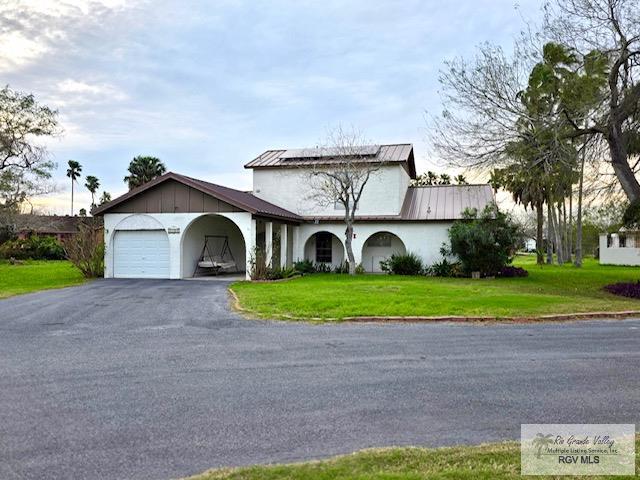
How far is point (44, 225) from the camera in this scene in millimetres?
46875

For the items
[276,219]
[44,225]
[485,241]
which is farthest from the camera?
[44,225]

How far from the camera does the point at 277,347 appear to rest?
834 centimetres

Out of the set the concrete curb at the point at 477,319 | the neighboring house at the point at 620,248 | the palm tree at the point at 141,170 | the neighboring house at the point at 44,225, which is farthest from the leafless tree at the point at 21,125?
the neighboring house at the point at 620,248

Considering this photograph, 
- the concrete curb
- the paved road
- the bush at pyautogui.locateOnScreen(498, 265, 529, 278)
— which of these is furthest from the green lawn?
the bush at pyautogui.locateOnScreen(498, 265, 529, 278)

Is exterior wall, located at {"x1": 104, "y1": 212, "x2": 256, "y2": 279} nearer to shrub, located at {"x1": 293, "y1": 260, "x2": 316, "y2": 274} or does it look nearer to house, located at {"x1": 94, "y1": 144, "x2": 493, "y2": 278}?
house, located at {"x1": 94, "y1": 144, "x2": 493, "y2": 278}

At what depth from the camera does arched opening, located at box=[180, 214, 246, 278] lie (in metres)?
21.9

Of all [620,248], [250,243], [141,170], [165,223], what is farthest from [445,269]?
[141,170]

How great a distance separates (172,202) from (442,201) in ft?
43.7

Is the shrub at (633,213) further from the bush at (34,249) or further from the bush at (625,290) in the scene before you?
the bush at (34,249)

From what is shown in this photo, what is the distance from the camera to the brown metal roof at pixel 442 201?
2412 cm

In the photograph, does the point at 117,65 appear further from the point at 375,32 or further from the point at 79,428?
the point at 79,428

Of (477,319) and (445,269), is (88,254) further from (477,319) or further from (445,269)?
(477,319)

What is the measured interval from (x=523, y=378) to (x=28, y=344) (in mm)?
7852

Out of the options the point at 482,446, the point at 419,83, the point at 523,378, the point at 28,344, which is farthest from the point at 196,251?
the point at 482,446
